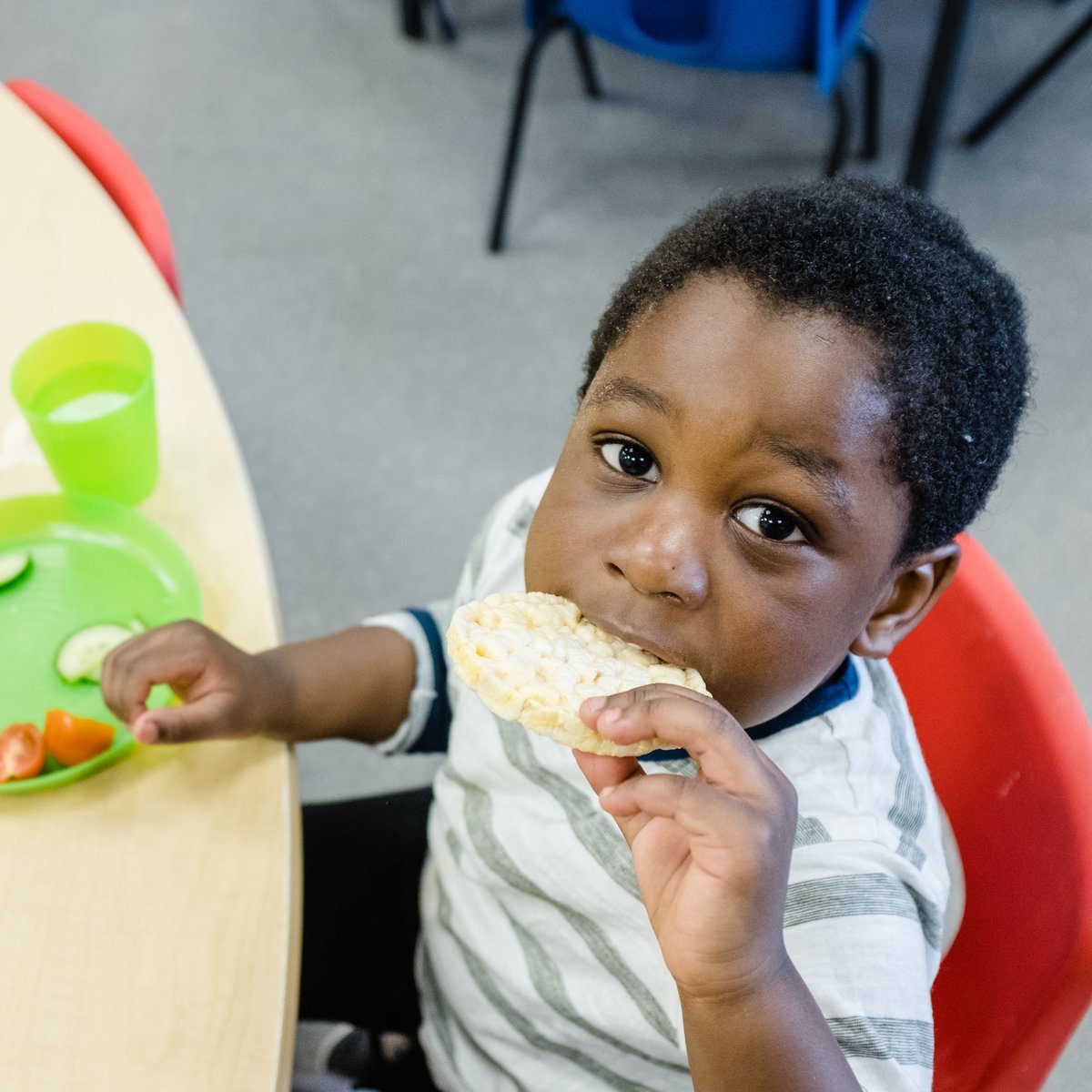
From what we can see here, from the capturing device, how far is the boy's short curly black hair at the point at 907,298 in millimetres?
681

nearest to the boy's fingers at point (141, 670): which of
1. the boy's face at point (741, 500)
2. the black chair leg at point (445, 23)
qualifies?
the boy's face at point (741, 500)

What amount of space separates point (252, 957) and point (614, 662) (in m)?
0.31

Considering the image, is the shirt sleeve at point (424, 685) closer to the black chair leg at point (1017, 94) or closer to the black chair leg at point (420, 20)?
the black chair leg at point (1017, 94)

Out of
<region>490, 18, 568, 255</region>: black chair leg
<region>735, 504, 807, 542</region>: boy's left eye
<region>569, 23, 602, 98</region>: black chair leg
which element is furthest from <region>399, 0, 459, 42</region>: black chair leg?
<region>735, 504, 807, 542</region>: boy's left eye

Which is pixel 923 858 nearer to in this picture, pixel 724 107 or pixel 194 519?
pixel 194 519

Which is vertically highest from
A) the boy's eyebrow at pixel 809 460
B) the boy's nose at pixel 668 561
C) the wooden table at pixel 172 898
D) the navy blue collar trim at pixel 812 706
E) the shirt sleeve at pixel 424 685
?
the boy's eyebrow at pixel 809 460

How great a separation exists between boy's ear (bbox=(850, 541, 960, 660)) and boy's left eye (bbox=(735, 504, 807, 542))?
5.0 inches

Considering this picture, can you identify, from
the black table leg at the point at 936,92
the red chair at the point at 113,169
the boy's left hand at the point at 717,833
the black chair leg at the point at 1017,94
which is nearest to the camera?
the boy's left hand at the point at 717,833

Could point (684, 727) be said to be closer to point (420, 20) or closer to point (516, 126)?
point (516, 126)

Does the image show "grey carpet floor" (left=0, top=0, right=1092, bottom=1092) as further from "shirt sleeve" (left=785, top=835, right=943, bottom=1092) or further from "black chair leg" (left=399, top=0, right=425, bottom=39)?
"shirt sleeve" (left=785, top=835, right=943, bottom=1092)

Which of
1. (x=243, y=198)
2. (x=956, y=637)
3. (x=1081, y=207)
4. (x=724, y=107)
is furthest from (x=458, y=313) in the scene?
(x=956, y=637)

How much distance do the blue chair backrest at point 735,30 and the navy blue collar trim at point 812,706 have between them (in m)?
1.56

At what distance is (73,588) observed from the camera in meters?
0.93

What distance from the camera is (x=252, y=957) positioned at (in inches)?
28.5
